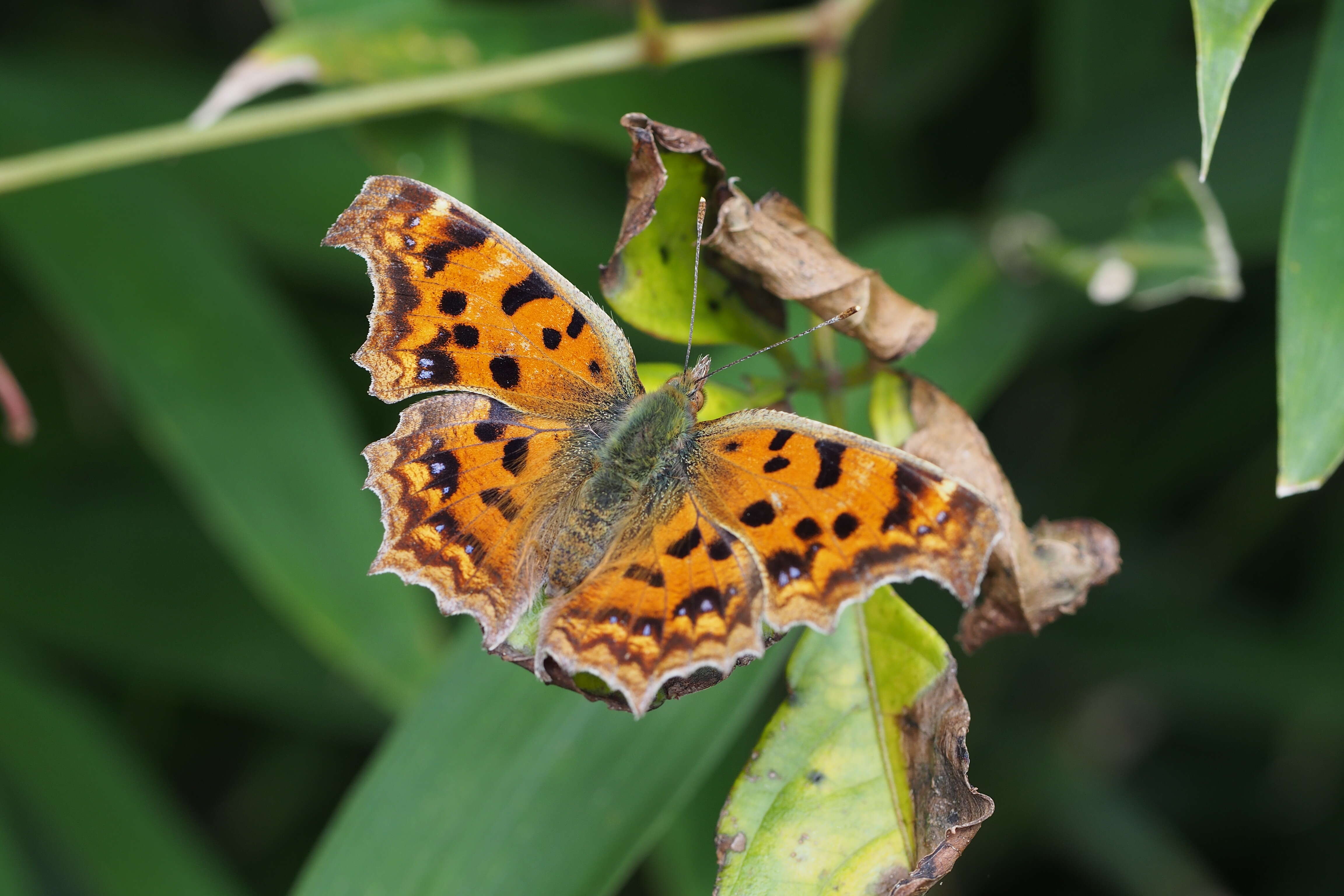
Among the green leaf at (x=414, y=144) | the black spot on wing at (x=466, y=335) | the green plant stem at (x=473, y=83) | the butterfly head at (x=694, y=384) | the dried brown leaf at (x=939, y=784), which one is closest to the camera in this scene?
the dried brown leaf at (x=939, y=784)

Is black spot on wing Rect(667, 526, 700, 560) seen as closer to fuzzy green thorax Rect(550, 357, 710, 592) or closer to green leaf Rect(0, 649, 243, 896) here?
fuzzy green thorax Rect(550, 357, 710, 592)

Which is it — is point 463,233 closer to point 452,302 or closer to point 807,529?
point 452,302

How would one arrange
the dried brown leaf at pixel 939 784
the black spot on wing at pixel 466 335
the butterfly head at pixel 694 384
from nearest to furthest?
the dried brown leaf at pixel 939 784
the black spot on wing at pixel 466 335
the butterfly head at pixel 694 384

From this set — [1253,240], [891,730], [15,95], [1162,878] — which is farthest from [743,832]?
[15,95]

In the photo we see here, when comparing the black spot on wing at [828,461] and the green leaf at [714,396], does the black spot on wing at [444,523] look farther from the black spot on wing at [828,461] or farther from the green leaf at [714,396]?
the black spot on wing at [828,461]

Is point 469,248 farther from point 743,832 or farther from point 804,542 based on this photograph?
point 743,832

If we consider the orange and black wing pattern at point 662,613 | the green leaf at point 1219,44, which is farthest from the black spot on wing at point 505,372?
the green leaf at point 1219,44

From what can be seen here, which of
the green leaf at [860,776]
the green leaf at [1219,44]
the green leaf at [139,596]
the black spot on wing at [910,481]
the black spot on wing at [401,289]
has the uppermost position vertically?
the green leaf at [1219,44]
